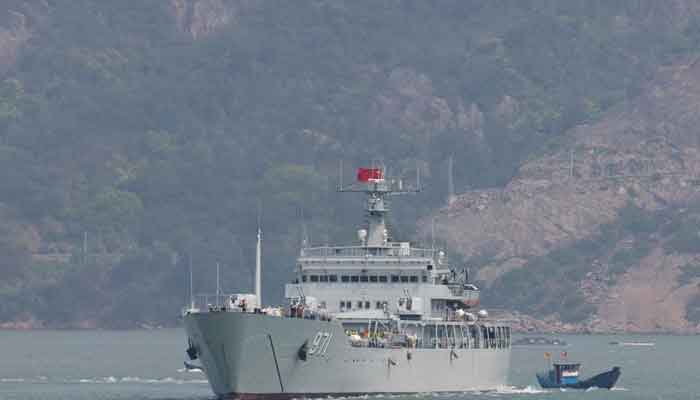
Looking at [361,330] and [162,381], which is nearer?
[361,330]

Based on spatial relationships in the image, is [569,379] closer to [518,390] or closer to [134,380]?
[518,390]

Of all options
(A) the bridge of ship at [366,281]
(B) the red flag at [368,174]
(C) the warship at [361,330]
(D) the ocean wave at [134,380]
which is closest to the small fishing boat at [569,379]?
(C) the warship at [361,330]

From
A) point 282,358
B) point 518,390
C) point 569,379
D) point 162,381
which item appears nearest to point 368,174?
point 518,390

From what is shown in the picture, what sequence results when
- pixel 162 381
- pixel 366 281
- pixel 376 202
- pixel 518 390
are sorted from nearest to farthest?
pixel 366 281 → pixel 376 202 → pixel 518 390 → pixel 162 381

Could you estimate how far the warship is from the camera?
108812 millimetres

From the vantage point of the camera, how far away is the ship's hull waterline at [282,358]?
108m

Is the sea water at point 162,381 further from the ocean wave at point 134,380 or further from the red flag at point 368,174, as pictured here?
the red flag at point 368,174

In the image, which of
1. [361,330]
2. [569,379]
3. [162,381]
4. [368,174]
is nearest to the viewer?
[361,330]

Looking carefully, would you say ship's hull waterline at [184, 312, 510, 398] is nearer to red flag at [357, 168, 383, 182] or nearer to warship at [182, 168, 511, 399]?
warship at [182, 168, 511, 399]

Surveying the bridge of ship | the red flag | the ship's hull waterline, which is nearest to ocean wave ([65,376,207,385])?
the red flag

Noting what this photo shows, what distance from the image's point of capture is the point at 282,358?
108938 millimetres

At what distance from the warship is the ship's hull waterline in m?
0.05

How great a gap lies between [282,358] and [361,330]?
7.62 metres

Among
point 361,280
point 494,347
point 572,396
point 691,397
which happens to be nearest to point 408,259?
point 361,280
